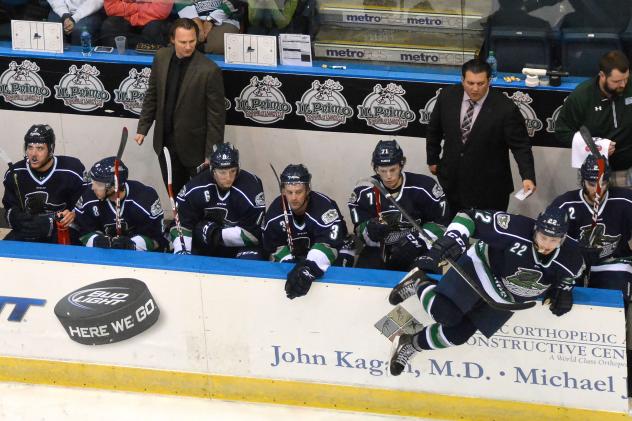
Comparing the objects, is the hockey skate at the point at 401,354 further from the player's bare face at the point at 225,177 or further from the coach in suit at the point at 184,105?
the coach in suit at the point at 184,105

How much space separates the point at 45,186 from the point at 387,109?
1.92 m

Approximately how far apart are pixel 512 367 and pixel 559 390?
0.70 feet

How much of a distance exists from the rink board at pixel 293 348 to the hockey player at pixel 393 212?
676 mm

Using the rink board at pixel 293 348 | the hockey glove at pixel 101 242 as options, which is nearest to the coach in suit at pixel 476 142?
the rink board at pixel 293 348

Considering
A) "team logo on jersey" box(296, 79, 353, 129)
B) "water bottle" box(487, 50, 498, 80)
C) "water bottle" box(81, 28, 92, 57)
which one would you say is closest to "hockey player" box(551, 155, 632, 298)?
"water bottle" box(487, 50, 498, 80)

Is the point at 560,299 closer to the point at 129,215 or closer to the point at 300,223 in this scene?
the point at 300,223

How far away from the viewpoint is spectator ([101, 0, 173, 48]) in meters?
7.84

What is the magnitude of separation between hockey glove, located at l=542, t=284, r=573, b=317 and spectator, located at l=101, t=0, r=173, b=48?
3.24 meters

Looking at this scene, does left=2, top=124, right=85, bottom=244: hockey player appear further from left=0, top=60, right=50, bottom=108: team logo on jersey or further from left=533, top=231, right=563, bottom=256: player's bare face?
left=533, top=231, right=563, bottom=256: player's bare face

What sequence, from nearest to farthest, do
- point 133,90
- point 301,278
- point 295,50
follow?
1. point 301,278
2. point 295,50
3. point 133,90

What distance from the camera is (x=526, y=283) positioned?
5547 millimetres

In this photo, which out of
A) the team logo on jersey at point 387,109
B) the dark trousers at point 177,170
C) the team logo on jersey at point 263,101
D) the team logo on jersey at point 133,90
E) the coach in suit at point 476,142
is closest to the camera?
the coach in suit at point 476,142

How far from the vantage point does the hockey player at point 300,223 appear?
6180mm

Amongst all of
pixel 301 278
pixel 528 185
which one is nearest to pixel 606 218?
pixel 528 185
